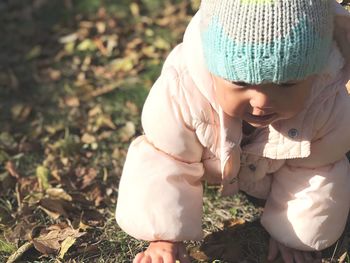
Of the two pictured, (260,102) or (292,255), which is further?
(292,255)

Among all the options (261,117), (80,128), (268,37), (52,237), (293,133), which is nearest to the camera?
(268,37)

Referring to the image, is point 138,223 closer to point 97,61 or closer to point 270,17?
point 270,17

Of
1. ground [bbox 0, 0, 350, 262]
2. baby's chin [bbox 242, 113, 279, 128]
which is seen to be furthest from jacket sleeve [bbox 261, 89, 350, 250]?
baby's chin [bbox 242, 113, 279, 128]

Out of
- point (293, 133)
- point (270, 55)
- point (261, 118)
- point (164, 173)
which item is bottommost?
point (164, 173)

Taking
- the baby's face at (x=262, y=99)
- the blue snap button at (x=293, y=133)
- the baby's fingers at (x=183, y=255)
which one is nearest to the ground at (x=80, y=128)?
the baby's fingers at (x=183, y=255)

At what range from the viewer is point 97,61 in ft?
12.3

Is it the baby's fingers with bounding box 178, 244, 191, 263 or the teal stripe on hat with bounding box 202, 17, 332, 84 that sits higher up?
the teal stripe on hat with bounding box 202, 17, 332, 84

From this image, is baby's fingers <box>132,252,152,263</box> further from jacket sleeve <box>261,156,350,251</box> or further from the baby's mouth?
the baby's mouth

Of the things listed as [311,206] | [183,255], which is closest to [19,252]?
[183,255]

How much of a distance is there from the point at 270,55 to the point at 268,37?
5cm

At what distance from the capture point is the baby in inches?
69.2

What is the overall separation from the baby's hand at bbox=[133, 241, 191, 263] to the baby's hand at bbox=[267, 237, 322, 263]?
0.33 meters

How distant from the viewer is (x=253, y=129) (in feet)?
7.39

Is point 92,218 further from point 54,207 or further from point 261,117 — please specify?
point 261,117
